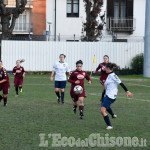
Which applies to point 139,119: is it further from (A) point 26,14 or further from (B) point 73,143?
(A) point 26,14

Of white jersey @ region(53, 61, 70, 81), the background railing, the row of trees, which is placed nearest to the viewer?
white jersey @ region(53, 61, 70, 81)

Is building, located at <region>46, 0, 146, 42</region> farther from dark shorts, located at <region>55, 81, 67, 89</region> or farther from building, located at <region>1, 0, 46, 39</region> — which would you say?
dark shorts, located at <region>55, 81, 67, 89</region>

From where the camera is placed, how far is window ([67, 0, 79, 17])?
5391 centimetres

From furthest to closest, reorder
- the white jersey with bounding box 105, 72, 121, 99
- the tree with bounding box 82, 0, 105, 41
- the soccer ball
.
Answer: the tree with bounding box 82, 0, 105, 41 → the soccer ball → the white jersey with bounding box 105, 72, 121, 99

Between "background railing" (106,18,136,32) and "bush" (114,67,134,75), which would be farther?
"background railing" (106,18,136,32)

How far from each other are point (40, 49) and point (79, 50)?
10.6 feet

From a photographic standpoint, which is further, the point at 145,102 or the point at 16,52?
the point at 16,52

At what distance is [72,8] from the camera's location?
177ft

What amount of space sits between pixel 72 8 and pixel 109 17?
14.0 ft

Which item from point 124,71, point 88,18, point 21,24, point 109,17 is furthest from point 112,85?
point 21,24

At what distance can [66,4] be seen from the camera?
53625 millimetres

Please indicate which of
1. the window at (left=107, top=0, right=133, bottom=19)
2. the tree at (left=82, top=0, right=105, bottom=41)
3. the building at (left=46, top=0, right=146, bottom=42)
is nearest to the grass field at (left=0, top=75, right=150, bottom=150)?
the tree at (left=82, top=0, right=105, bottom=41)

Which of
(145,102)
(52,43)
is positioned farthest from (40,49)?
(145,102)

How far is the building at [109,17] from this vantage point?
52.8m
